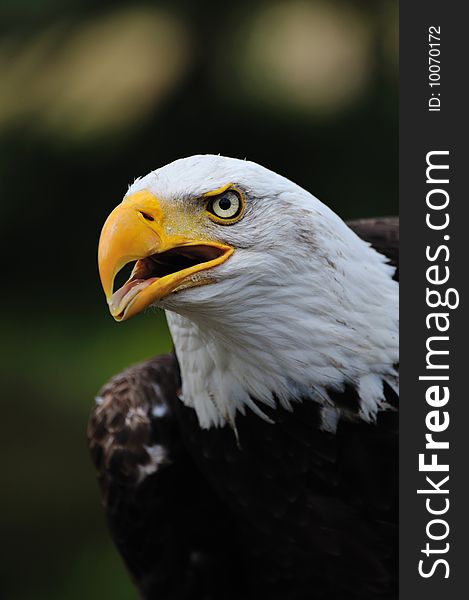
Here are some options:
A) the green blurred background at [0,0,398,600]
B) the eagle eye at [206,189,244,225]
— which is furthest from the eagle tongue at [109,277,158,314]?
the green blurred background at [0,0,398,600]

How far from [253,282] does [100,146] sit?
4.23 metres

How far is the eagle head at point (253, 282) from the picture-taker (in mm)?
2178

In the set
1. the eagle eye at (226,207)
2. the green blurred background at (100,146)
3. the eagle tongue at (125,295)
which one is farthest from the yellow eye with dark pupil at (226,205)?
the green blurred background at (100,146)

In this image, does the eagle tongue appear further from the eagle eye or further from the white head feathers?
the eagle eye

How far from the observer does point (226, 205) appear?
87.9 inches

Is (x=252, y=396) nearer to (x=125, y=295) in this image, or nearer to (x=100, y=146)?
(x=125, y=295)

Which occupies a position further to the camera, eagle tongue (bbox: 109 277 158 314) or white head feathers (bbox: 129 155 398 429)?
white head feathers (bbox: 129 155 398 429)

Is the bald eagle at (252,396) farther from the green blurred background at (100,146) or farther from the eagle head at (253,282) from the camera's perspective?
the green blurred background at (100,146)

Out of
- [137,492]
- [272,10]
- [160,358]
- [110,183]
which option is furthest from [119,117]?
[137,492]

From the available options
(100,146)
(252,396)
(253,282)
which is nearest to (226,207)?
(253,282)

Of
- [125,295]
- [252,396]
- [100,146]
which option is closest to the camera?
[125,295]

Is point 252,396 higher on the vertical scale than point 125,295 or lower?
lower

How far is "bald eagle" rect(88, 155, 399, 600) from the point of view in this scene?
87.0 inches

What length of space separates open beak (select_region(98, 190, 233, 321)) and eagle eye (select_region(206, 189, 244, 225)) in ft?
0.18
